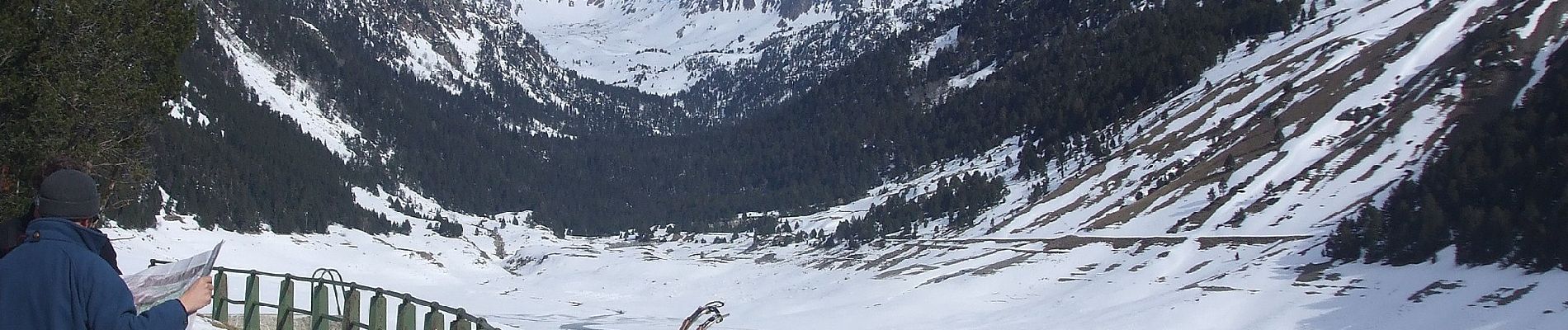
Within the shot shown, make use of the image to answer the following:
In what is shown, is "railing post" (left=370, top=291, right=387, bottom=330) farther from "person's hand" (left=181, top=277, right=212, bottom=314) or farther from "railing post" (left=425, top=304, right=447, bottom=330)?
"person's hand" (left=181, top=277, right=212, bottom=314)

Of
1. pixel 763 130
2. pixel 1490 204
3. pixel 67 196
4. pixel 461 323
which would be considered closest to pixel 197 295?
pixel 67 196

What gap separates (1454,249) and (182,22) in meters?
35.0

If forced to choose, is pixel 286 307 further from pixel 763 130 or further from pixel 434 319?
pixel 763 130

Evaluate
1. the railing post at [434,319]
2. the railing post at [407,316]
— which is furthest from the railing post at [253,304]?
the railing post at [434,319]

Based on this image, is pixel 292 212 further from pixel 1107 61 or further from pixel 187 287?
pixel 187 287

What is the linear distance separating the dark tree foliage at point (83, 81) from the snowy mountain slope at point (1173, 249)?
18.8 m

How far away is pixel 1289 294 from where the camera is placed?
3462 centimetres

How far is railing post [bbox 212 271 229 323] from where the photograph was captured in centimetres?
1530

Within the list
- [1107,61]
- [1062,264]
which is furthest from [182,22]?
[1107,61]

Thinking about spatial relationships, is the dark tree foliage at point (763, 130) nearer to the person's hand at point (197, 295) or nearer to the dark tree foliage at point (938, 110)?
the dark tree foliage at point (938, 110)

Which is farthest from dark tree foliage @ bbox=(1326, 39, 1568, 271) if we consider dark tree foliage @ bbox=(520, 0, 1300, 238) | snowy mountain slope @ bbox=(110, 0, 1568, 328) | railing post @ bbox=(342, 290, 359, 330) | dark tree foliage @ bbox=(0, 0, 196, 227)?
dark tree foliage @ bbox=(520, 0, 1300, 238)

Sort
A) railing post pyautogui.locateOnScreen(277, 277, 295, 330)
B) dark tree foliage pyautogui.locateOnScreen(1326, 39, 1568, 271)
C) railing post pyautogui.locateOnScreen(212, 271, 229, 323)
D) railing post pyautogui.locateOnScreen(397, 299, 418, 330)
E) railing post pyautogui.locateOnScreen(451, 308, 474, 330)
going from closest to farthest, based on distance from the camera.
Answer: railing post pyautogui.locateOnScreen(451, 308, 474, 330) → railing post pyautogui.locateOnScreen(397, 299, 418, 330) → railing post pyautogui.locateOnScreen(277, 277, 295, 330) → railing post pyautogui.locateOnScreen(212, 271, 229, 323) → dark tree foliage pyautogui.locateOnScreen(1326, 39, 1568, 271)

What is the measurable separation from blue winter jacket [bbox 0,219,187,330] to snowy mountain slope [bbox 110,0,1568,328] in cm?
2739

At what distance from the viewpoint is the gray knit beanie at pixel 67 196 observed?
5.27 m
